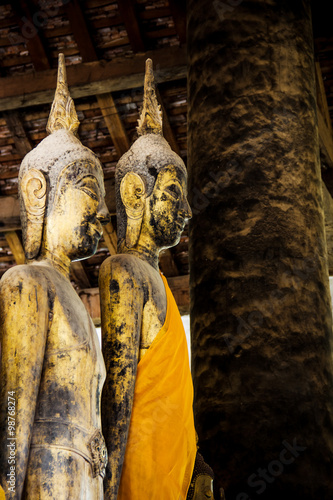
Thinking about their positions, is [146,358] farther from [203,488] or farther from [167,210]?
[167,210]

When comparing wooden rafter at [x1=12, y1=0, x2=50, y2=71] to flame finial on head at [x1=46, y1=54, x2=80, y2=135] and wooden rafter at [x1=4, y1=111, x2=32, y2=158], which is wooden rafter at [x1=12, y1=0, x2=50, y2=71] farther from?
flame finial on head at [x1=46, y1=54, x2=80, y2=135]

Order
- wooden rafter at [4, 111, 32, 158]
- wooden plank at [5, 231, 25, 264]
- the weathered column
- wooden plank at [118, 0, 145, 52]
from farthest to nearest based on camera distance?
wooden plank at [5, 231, 25, 264] < wooden rafter at [4, 111, 32, 158] < wooden plank at [118, 0, 145, 52] < the weathered column

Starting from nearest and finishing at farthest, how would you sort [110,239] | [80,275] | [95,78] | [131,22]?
1. [131,22]
2. [95,78]
3. [110,239]
4. [80,275]

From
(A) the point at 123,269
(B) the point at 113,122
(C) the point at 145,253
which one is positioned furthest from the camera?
(B) the point at 113,122

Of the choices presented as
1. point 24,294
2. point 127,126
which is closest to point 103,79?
point 127,126

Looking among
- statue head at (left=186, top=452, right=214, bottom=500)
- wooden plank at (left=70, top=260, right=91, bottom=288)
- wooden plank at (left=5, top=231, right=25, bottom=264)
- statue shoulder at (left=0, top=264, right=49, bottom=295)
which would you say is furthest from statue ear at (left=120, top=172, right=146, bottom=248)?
wooden plank at (left=70, top=260, right=91, bottom=288)

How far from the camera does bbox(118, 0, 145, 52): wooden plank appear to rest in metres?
6.90

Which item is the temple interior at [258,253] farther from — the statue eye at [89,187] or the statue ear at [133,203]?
the statue eye at [89,187]

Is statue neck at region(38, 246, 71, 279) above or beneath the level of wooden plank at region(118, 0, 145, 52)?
beneath

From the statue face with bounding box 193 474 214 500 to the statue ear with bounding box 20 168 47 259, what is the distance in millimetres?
1206

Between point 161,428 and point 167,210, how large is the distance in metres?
1.08

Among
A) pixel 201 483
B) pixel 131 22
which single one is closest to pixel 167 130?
pixel 131 22

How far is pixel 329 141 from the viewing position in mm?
7070

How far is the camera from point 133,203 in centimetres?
370
